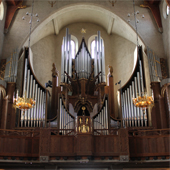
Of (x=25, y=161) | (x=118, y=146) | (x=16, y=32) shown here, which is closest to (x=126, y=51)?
(x=16, y=32)

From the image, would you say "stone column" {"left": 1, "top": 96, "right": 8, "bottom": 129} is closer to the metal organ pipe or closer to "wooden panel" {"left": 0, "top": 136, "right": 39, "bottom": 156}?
"wooden panel" {"left": 0, "top": 136, "right": 39, "bottom": 156}

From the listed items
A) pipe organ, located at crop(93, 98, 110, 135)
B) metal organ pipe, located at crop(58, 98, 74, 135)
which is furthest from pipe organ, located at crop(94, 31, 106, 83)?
metal organ pipe, located at crop(58, 98, 74, 135)

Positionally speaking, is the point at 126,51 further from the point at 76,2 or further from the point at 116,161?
the point at 116,161

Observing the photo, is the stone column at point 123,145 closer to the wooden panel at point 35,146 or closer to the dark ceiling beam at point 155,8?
the wooden panel at point 35,146

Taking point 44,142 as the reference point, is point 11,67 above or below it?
above

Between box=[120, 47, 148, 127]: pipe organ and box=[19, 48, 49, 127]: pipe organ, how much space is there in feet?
16.3

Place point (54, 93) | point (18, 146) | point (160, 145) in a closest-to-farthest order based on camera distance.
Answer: point (160, 145) → point (18, 146) → point (54, 93)

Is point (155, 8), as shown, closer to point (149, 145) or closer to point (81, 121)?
point (149, 145)

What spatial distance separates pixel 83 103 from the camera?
715 inches

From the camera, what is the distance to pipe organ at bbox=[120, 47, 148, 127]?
648 inches

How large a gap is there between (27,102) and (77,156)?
3658mm

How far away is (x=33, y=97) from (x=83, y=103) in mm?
3288

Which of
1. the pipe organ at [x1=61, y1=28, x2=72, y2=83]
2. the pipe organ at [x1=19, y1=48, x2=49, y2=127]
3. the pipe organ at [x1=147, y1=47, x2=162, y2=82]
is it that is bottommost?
the pipe organ at [x1=19, y1=48, x2=49, y2=127]

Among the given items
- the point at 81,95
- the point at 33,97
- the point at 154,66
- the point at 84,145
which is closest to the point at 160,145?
the point at 84,145
